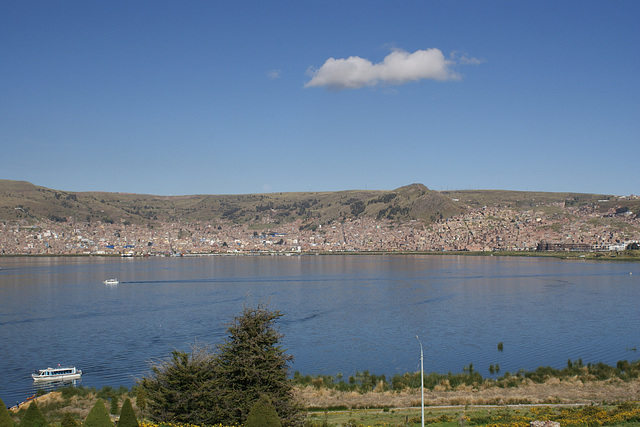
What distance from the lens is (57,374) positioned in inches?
1363

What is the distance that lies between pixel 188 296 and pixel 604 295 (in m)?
55.5

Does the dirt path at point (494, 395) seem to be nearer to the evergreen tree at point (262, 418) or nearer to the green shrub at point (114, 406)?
the green shrub at point (114, 406)

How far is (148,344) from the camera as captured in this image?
147ft

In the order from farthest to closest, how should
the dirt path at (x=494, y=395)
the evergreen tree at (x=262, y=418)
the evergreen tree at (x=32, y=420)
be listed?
the dirt path at (x=494, y=395) < the evergreen tree at (x=32, y=420) < the evergreen tree at (x=262, y=418)

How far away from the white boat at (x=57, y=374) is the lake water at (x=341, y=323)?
2.22 ft

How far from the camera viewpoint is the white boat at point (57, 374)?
3444cm

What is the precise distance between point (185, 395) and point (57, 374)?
1764 cm

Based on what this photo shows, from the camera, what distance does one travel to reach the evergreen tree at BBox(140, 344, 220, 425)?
20609 mm

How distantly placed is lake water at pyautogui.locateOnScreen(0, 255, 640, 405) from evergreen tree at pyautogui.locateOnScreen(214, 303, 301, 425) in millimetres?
13914

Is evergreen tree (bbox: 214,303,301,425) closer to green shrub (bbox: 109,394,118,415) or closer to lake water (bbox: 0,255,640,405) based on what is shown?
green shrub (bbox: 109,394,118,415)

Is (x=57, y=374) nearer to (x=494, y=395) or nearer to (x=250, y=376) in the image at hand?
(x=250, y=376)

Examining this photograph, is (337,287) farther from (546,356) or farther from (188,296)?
(546,356)

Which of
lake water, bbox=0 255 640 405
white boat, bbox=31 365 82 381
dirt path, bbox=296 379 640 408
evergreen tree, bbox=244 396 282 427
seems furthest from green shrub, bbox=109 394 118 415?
evergreen tree, bbox=244 396 282 427

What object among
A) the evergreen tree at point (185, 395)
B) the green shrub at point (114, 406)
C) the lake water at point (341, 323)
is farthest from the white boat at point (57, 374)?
the evergreen tree at point (185, 395)
